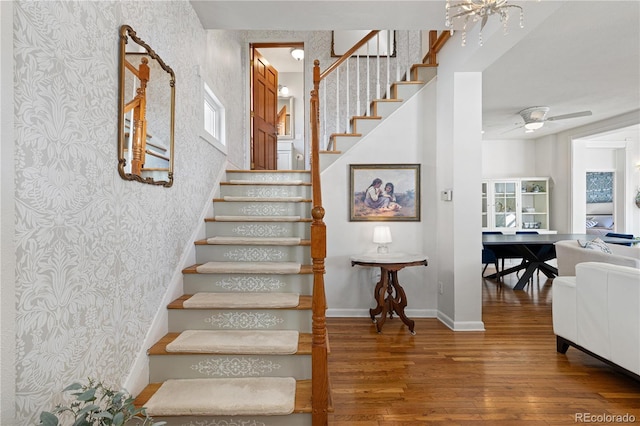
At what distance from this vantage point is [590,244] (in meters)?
3.57

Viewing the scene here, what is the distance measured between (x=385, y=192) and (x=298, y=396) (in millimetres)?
2558

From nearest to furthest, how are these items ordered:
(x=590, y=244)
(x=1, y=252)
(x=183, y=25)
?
(x=1, y=252) → (x=183, y=25) → (x=590, y=244)

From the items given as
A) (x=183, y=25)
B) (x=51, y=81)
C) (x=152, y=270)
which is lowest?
(x=152, y=270)

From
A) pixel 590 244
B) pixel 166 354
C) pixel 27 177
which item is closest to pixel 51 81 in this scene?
pixel 27 177

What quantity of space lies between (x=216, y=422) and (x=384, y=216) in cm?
273

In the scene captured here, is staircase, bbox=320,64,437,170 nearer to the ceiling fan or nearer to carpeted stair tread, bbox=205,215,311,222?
carpeted stair tread, bbox=205,215,311,222

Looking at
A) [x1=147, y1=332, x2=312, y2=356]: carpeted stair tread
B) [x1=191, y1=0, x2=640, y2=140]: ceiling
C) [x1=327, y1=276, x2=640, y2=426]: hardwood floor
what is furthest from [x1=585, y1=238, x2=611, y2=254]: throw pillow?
[x1=147, y1=332, x2=312, y2=356]: carpeted stair tread

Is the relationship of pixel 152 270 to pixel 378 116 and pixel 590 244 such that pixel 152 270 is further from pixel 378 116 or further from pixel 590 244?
pixel 590 244

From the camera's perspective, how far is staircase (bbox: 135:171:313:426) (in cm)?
178

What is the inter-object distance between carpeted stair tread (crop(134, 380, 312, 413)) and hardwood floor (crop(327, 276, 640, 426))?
0.82 feet

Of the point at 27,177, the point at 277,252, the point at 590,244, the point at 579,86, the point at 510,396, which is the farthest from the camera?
the point at 579,86

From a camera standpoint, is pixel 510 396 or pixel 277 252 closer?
pixel 510 396

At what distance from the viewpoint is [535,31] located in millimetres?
2973

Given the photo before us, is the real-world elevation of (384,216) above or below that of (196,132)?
below
